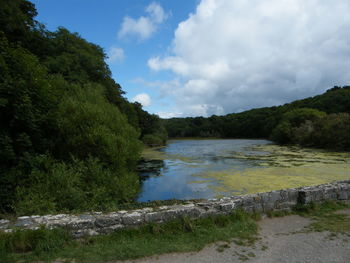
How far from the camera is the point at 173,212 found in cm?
483

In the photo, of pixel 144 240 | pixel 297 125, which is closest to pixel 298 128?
pixel 297 125

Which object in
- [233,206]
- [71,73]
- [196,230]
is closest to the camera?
[196,230]

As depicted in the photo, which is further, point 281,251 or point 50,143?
point 50,143

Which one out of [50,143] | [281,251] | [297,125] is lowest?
[281,251]

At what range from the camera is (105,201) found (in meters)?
9.16

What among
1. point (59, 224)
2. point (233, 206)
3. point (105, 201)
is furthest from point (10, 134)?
point (233, 206)

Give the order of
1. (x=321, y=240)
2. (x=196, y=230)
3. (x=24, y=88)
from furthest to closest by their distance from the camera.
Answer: (x=24, y=88) → (x=196, y=230) → (x=321, y=240)

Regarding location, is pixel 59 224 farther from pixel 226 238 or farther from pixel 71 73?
pixel 71 73

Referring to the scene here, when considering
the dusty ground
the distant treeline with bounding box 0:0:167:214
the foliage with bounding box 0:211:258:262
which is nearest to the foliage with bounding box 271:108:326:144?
the distant treeline with bounding box 0:0:167:214

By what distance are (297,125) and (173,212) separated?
58.2 meters

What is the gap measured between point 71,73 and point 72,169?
11.3 metres

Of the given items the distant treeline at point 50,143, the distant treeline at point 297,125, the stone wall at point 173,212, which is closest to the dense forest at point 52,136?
the distant treeline at point 50,143

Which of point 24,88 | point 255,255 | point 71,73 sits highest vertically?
point 71,73

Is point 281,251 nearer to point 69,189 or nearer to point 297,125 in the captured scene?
point 69,189
